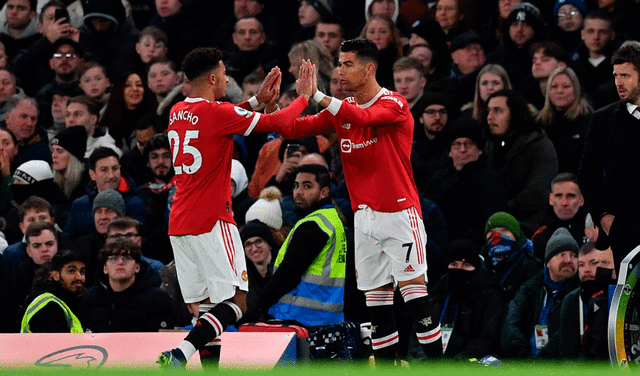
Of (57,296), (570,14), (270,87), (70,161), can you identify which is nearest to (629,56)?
(270,87)

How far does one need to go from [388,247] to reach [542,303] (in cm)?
225

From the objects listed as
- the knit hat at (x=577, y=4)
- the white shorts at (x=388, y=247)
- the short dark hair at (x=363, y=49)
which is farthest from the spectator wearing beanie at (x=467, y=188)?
the short dark hair at (x=363, y=49)

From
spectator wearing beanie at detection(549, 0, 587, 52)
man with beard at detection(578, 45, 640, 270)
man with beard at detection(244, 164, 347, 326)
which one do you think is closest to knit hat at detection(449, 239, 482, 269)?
man with beard at detection(244, 164, 347, 326)

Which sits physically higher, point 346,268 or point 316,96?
A: point 316,96

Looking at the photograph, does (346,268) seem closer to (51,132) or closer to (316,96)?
(316,96)

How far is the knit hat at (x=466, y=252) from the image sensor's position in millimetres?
10312

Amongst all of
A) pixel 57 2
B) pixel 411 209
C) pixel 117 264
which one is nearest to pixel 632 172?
pixel 411 209

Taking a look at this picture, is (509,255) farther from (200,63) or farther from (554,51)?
(200,63)

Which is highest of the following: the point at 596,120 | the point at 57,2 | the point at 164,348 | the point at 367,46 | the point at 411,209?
the point at 57,2

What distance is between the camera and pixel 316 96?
8.28 meters

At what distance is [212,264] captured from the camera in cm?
834

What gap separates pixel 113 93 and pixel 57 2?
11.4 ft

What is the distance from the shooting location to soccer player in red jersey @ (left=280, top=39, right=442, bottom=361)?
8.30m

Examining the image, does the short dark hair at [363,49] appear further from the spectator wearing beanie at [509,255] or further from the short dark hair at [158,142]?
the short dark hair at [158,142]
